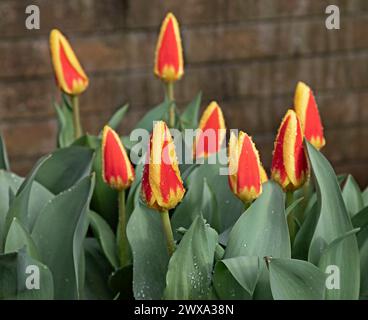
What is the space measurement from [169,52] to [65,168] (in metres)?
0.25

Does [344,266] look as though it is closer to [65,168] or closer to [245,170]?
[245,170]

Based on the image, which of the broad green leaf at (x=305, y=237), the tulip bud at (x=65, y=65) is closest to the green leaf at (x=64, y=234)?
the broad green leaf at (x=305, y=237)

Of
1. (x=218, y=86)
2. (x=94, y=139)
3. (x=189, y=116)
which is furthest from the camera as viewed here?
(x=218, y=86)

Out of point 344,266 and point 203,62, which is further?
point 203,62

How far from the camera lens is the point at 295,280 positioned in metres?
0.96

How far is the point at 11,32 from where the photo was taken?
2.88m

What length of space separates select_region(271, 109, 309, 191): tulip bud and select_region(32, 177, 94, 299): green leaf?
195 millimetres

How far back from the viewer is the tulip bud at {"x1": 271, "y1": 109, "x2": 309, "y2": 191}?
1.04m

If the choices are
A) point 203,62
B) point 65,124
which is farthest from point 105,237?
point 203,62

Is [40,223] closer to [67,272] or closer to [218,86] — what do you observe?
[67,272]

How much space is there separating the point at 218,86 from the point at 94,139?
5.63ft

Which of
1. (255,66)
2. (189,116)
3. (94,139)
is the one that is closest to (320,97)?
(255,66)

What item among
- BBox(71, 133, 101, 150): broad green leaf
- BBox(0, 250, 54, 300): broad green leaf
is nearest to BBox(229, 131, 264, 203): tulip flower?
BBox(0, 250, 54, 300): broad green leaf

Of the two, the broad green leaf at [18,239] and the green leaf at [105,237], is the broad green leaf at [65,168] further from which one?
the broad green leaf at [18,239]
